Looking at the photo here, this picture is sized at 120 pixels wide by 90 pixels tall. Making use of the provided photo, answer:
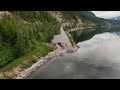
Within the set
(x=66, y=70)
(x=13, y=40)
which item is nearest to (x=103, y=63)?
(x=66, y=70)

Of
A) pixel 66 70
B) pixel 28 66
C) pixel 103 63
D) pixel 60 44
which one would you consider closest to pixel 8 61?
pixel 28 66
